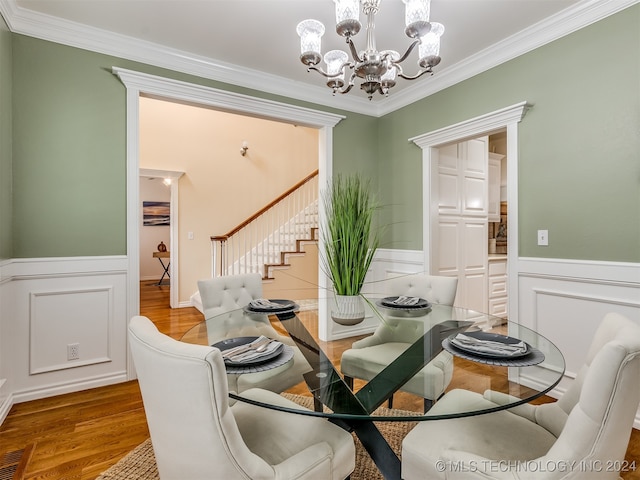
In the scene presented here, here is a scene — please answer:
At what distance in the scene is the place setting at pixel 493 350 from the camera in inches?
48.6

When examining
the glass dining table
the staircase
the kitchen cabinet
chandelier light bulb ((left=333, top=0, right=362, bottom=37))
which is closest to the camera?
the glass dining table

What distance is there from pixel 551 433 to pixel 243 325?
4.64 feet

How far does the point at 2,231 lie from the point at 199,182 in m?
3.60

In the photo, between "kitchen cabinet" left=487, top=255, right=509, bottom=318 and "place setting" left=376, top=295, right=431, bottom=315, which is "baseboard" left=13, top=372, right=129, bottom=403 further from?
"kitchen cabinet" left=487, top=255, right=509, bottom=318

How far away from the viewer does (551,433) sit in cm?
124

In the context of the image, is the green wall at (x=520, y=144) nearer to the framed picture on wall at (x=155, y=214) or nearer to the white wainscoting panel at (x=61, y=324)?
the white wainscoting panel at (x=61, y=324)

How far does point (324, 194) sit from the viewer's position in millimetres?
3633

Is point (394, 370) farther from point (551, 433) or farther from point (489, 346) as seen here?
point (551, 433)

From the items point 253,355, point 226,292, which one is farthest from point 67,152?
point 253,355

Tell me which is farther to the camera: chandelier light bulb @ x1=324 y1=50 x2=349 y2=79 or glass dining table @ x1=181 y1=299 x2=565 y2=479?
chandelier light bulb @ x1=324 y1=50 x2=349 y2=79

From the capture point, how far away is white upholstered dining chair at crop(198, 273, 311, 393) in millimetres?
1309

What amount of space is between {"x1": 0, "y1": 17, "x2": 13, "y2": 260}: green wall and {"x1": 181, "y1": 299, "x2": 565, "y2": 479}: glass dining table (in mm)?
1486

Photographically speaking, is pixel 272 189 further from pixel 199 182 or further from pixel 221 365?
pixel 221 365

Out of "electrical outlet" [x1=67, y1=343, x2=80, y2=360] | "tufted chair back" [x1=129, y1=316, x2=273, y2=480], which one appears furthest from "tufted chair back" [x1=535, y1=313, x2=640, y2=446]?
"electrical outlet" [x1=67, y1=343, x2=80, y2=360]
